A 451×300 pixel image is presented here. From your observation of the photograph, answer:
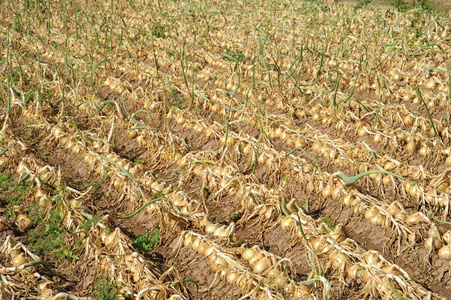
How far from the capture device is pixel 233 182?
332 cm

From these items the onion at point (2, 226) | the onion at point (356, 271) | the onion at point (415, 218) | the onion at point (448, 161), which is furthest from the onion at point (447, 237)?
the onion at point (2, 226)

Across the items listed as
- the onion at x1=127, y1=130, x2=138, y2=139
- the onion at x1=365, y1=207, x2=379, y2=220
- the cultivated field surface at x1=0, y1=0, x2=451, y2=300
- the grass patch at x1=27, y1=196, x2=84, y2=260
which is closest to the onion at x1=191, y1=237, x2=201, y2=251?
the cultivated field surface at x1=0, y1=0, x2=451, y2=300

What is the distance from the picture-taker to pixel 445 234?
2748mm

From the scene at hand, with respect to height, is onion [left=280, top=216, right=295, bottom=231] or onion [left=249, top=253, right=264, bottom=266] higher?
onion [left=280, top=216, right=295, bottom=231]

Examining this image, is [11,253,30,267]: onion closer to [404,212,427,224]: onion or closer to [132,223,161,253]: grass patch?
[132,223,161,253]: grass patch

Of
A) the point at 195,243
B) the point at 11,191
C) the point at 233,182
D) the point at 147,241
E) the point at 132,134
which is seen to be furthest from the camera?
the point at 132,134

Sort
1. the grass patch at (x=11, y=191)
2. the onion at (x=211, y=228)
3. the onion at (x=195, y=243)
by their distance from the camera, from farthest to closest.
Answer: the grass patch at (x=11, y=191) → the onion at (x=211, y=228) → the onion at (x=195, y=243)

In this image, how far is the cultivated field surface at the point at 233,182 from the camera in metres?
2.60

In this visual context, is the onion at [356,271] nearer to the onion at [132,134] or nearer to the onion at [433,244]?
the onion at [433,244]

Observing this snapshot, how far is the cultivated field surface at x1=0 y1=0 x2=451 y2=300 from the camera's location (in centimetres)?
260

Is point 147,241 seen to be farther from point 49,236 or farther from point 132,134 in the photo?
point 132,134

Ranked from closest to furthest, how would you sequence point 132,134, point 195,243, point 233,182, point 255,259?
1. point 255,259
2. point 195,243
3. point 233,182
4. point 132,134

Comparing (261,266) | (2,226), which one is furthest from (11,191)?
(261,266)

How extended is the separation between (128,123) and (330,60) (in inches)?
97.6
